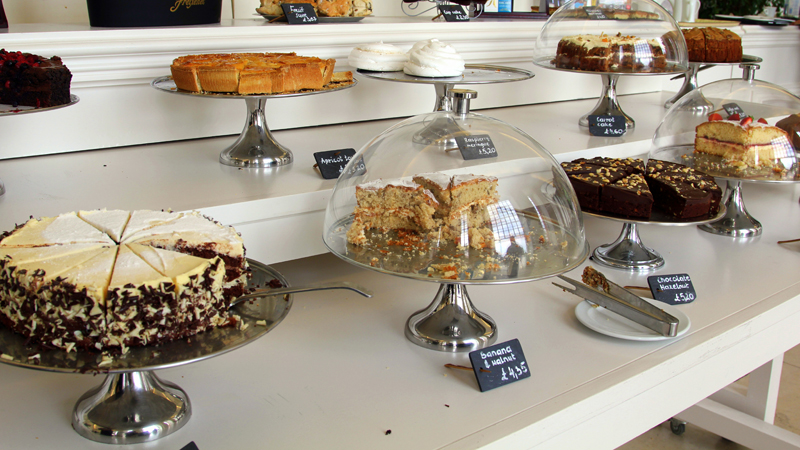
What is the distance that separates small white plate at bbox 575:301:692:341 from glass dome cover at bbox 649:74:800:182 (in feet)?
1.89

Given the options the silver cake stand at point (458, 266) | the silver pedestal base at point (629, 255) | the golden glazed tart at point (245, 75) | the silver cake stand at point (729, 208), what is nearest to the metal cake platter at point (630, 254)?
the silver pedestal base at point (629, 255)

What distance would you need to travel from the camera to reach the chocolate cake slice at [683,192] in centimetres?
129

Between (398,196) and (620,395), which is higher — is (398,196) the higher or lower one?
the higher one

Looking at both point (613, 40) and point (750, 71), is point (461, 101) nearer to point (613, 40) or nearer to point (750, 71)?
point (613, 40)

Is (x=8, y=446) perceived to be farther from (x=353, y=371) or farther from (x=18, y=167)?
(x=18, y=167)

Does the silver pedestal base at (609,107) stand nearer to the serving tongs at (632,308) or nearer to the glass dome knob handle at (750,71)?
the glass dome knob handle at (750,71)

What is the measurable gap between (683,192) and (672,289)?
213 millimetres

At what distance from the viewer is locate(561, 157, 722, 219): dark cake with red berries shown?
1.28 meters

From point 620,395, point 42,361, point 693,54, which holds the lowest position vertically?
point 620,395

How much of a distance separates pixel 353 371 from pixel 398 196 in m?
0.28

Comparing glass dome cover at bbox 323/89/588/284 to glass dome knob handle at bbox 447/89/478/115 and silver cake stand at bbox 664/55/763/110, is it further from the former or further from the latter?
silver cake stand at bbox 664/55/763/110

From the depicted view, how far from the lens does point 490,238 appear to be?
946mm

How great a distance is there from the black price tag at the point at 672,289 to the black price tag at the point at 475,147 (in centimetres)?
44

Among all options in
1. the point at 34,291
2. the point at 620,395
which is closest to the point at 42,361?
the point at 34,291
